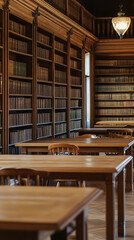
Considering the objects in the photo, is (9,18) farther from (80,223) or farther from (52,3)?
(80,223)

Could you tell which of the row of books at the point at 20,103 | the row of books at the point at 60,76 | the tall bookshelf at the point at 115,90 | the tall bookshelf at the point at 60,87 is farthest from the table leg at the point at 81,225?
the tall bookshelf at the point at 115,90

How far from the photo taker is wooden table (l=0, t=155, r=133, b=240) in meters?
3.53

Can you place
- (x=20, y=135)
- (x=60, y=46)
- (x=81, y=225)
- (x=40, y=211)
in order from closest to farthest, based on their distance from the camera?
(x=40, y=211), (x=81, y=225), (x=20, y=135), (x=60, y=46)

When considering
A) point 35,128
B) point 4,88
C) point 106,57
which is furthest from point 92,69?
point 4,88

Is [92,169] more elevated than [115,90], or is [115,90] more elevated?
[115,90]

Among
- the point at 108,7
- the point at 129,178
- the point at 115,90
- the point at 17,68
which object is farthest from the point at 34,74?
the point at 108,7

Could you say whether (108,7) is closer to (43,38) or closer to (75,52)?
(75,52)

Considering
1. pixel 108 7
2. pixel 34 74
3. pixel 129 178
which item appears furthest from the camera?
pixel 108 7

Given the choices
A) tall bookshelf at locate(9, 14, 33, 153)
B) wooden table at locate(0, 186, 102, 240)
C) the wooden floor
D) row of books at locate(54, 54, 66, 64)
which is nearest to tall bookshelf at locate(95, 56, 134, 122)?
row of books at locate(54, 54, 66, 64)

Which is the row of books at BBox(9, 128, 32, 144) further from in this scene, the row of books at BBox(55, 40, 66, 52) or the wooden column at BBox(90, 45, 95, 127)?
the wooden column at BBox(90, 45, 95, 127)

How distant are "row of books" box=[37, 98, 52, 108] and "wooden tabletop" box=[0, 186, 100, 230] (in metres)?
5.00

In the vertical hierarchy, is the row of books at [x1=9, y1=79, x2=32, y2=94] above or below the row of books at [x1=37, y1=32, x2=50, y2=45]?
below

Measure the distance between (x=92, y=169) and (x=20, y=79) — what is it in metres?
3.89

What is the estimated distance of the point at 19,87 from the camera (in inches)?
269
